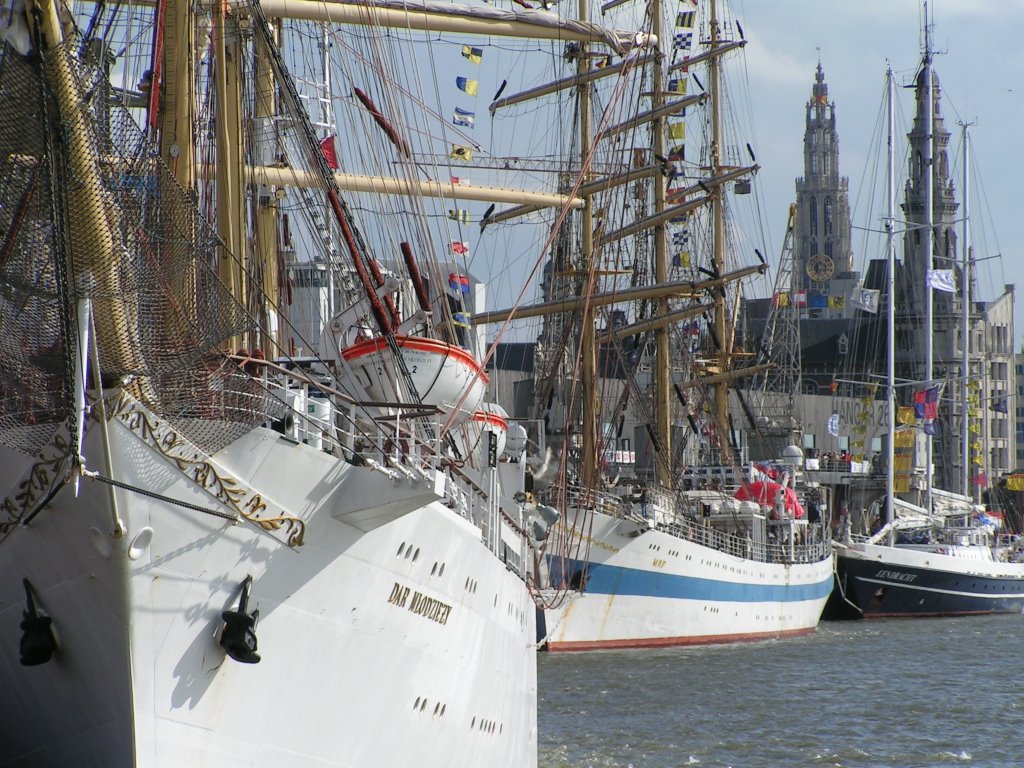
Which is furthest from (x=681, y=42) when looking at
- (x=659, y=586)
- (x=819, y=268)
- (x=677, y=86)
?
(x=819, y=268)

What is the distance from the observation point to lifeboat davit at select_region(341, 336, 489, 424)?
20141 mm

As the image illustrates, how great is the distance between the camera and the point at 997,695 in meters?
32.5

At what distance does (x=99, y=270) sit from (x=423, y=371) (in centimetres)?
875

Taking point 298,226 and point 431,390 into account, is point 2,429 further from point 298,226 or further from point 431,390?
point 298,226

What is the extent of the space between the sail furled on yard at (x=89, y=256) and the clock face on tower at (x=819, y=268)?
181m

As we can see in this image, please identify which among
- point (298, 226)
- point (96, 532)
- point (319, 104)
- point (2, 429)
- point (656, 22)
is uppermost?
point (656, 22)

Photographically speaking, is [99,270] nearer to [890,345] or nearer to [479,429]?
[479,429]

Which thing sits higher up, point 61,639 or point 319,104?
point 319,104

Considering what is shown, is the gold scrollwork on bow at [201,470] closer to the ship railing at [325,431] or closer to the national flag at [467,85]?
→ the ship railing at [325,431]

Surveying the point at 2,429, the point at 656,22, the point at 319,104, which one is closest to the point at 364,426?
the point at 2,429

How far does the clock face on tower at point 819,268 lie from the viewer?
189 m

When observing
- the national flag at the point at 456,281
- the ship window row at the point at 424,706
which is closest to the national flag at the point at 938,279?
the national flag at the point at 456,281

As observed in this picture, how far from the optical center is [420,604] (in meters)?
15.2

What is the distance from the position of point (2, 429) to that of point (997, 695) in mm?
25430
